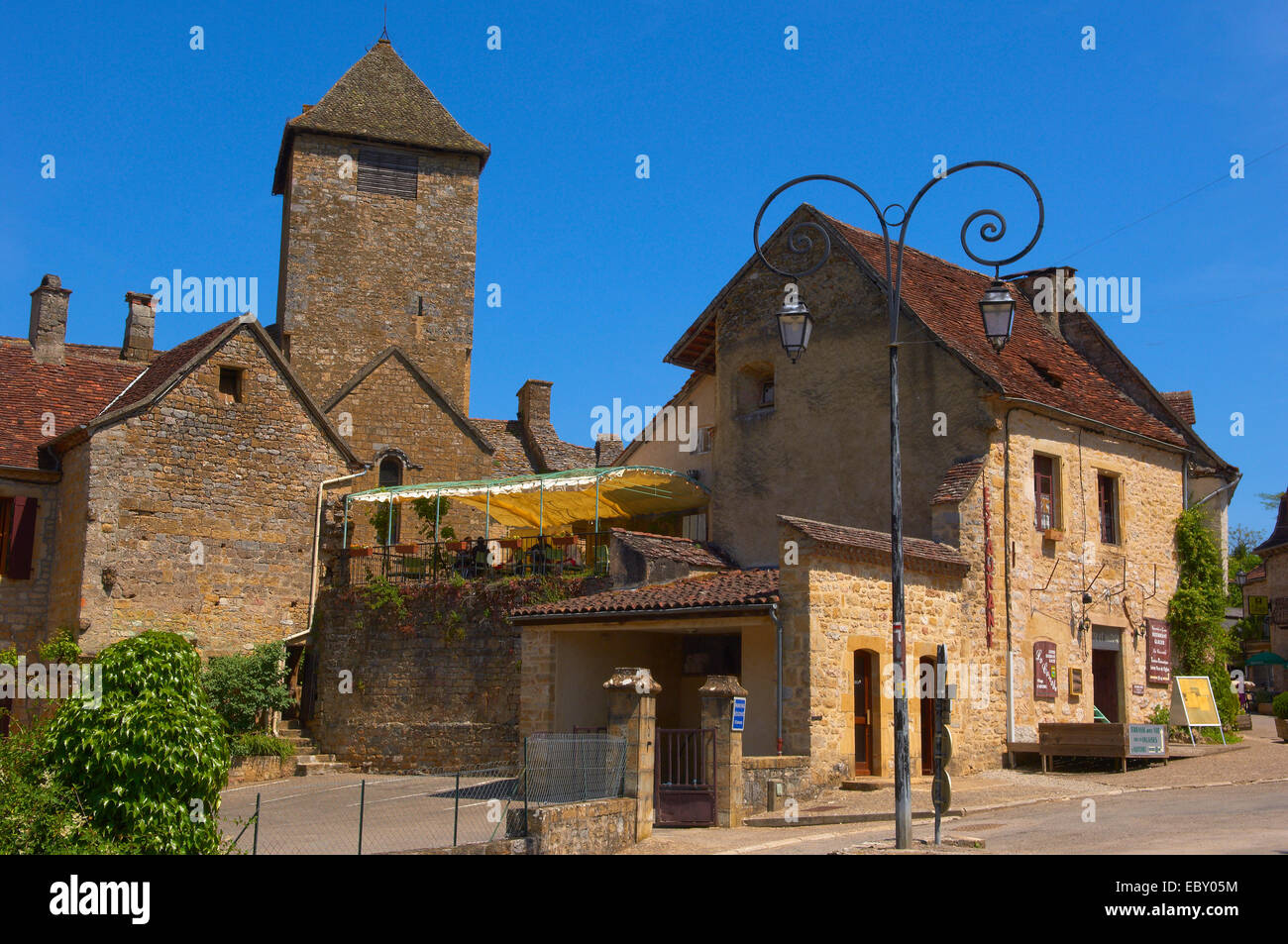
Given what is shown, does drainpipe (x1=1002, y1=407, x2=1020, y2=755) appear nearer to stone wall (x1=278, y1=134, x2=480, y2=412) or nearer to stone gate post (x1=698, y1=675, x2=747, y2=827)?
stone gate post (x1=698, y1=675, x2=747, y2=827)

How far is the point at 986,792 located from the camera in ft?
56.7

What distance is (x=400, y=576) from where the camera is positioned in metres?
24.2

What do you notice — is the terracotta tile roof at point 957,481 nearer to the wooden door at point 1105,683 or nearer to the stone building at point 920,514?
the stone building at point 920,514

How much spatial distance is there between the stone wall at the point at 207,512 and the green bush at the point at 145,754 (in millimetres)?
12075

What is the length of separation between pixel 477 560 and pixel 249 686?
4647 millimetres

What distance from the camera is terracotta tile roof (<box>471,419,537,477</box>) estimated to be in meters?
33.2

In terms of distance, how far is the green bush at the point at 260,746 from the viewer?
2201 centimetres

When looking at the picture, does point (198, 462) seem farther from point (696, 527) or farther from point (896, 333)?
point (896, 333)

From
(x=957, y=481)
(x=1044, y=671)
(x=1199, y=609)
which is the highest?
(x=957, y=481)

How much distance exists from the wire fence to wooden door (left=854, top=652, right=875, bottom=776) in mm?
4126

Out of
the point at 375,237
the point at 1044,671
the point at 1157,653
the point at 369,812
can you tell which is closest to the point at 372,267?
the point at 375,237

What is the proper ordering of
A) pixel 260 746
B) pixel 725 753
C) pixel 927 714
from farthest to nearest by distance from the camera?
pixel 260 746, pixel 927 714, pixel 725 753
